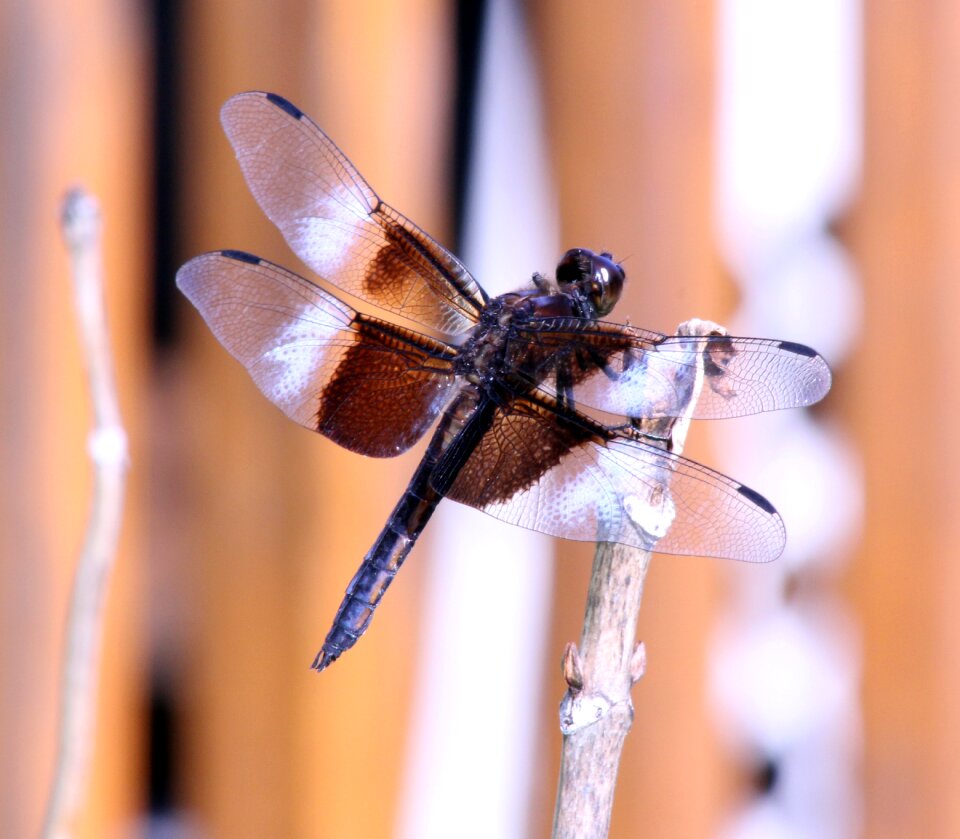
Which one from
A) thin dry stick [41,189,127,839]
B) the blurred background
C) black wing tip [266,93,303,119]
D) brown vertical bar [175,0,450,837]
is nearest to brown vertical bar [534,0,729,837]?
the blurred background

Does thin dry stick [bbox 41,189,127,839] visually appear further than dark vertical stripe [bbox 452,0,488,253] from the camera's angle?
No

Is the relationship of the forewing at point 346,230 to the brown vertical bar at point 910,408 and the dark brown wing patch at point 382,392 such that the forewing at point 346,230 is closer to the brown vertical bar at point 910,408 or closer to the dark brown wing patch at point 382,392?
the dark brown wing patch at point 382,392

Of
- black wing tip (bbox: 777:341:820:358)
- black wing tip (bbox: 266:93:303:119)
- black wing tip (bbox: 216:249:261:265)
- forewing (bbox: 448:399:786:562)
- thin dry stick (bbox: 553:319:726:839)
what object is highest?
black wing tip (bbox: 266:93:303:119)

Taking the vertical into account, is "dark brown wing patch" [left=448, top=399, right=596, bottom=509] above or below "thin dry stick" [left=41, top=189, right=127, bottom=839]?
above

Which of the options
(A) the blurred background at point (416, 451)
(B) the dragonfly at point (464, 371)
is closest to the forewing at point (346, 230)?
(B) the dragonfly at point (464, 371)

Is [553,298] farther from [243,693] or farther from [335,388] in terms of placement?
[243,693]

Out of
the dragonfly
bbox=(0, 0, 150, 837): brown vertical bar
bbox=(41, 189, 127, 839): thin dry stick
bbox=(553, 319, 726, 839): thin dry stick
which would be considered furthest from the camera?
bbox=(0, 0, 150, 837): brown vertical bar

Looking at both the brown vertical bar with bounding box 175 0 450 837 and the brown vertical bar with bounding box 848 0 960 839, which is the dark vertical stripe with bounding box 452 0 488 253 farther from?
the brown vertical bar with bounding box 848 0 960 839
